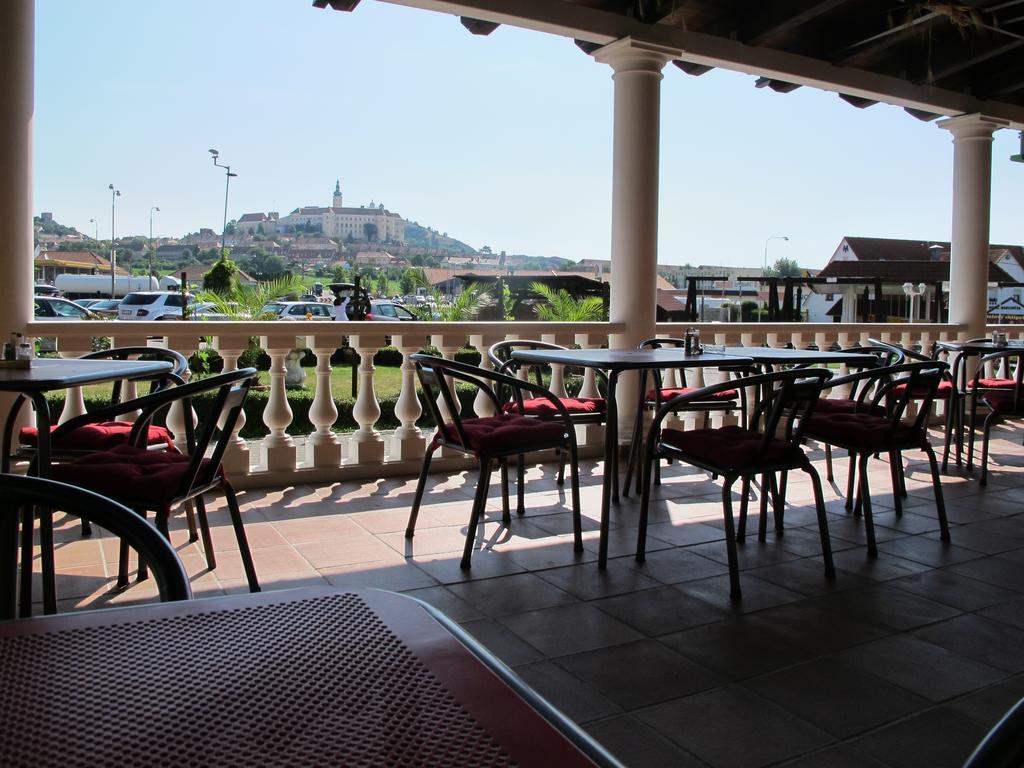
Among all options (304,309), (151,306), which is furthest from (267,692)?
(151,306)

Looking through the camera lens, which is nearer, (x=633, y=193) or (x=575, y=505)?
(x=575, y=505)

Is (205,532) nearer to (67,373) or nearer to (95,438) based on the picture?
(95,438)

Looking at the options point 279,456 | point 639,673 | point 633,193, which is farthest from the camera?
point 633,193

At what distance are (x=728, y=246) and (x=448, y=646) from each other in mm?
38899

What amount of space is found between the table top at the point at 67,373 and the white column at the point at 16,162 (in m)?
0.91

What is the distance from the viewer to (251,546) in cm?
327

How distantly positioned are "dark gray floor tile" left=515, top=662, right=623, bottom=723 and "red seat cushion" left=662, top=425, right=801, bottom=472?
1045 mm

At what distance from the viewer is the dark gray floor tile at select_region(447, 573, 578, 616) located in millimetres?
2650

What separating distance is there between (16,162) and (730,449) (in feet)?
11.0

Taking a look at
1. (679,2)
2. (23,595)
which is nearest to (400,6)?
(679,2)

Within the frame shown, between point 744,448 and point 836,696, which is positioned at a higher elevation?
point 744,448

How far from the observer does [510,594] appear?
2766mm

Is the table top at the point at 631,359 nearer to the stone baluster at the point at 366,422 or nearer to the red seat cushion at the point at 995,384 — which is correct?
the stone baluster at the point at 366,422

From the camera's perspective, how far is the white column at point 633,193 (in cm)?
518
